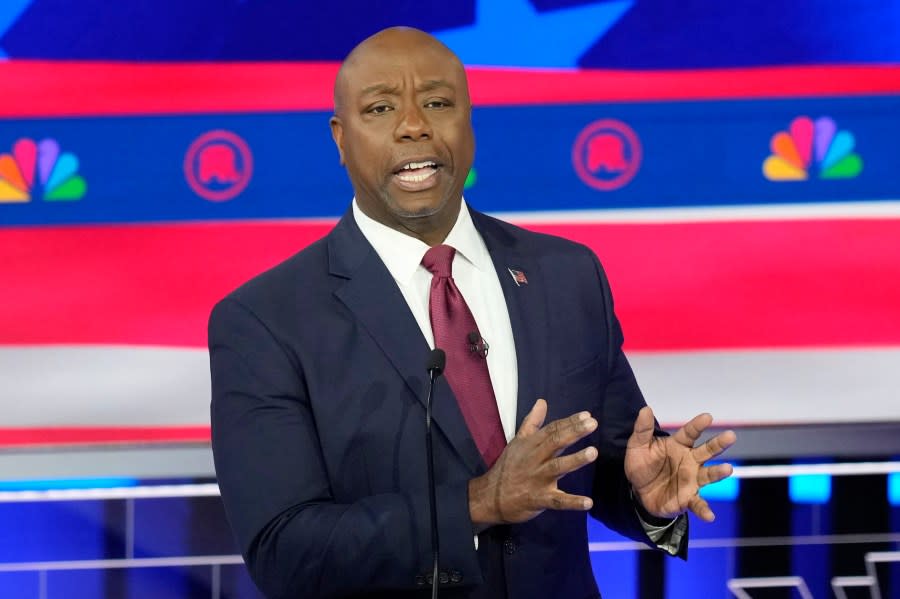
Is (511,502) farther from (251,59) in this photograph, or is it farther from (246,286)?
(251,59)

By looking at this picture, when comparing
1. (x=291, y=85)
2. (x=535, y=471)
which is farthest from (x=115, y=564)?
(x=535, y=471)

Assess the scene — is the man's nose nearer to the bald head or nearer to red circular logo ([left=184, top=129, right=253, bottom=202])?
the bald head

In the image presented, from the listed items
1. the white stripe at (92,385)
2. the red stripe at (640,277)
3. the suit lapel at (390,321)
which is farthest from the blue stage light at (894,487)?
the white stripe at (92,385)

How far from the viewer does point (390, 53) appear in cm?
173

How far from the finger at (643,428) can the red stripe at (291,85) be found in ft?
4.48

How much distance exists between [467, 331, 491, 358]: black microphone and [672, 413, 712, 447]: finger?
0.97 ft

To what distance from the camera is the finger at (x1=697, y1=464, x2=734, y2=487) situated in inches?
58.9

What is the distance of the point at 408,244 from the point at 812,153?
58.1 inches

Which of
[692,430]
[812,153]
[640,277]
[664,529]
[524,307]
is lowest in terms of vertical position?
[664,529]

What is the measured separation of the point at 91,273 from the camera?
8.91ft

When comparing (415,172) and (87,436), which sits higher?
(415,172)

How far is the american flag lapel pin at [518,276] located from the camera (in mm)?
1742

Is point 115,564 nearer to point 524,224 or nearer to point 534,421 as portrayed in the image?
point 524,224

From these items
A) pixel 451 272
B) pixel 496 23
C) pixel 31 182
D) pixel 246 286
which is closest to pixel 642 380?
pixel 496 23
